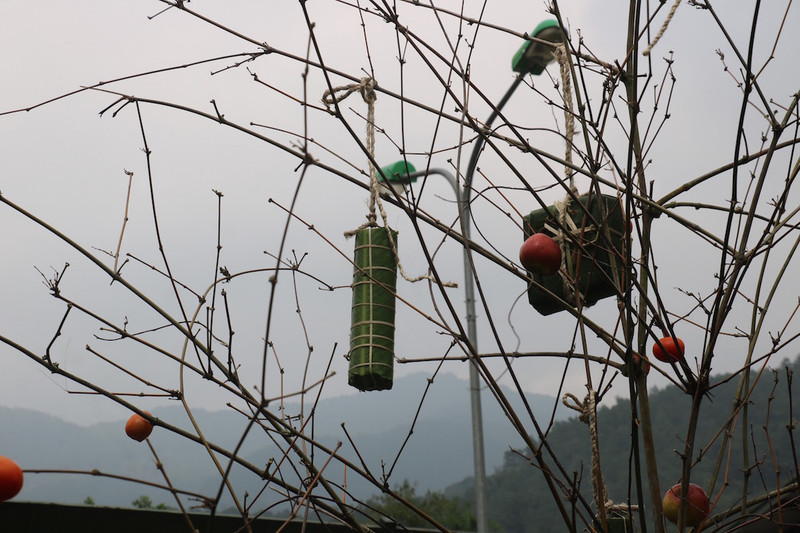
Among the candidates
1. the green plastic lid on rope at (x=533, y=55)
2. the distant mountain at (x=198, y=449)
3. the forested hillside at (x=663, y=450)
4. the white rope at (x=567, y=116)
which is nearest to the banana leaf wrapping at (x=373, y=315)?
the white rope at (x=567, y=116)

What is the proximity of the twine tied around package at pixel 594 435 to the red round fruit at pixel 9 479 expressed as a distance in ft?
2.82

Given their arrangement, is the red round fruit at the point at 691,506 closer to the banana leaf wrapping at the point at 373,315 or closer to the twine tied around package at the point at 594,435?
the twine tied around package at the point at 594,435

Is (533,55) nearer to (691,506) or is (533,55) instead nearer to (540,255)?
(540,255)

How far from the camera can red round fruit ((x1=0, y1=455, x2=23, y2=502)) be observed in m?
1.11

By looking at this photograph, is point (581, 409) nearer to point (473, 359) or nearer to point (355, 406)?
point (473, 359)

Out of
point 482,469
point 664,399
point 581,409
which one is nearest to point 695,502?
point 581,409

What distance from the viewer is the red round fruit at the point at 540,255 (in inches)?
52.0

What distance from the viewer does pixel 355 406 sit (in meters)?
93.3

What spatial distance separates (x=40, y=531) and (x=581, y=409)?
154 centimetres

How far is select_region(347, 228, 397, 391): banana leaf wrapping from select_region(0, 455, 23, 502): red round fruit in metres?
0.69

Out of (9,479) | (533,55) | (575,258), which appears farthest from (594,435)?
(533,55)

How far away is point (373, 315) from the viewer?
167 cm

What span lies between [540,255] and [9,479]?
36.6 inches

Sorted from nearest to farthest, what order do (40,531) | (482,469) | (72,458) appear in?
1. (40,531)
2. (482,469)
3. (72,458)
